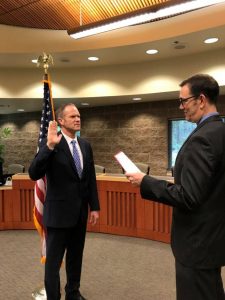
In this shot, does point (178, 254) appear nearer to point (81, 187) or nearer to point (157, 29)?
point (81, 187)

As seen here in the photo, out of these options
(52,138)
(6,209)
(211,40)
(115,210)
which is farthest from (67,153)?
(211,40)

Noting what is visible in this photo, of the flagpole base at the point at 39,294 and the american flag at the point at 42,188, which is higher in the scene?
the american flag at the point at 42,188

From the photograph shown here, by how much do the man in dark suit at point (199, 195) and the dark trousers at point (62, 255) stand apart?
108 cm

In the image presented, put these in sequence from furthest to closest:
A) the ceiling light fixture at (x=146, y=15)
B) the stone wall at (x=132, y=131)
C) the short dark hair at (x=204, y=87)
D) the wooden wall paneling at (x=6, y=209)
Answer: the stone wall at (x=132, y=131)
the wooden wall paneling at (x=6, y=209)
the ceiling light fixture at (x=146, y=15)
the short dark hair at (x=204, y=87)

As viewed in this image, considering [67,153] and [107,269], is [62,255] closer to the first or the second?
[67,153]

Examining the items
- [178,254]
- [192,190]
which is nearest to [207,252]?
[178,254]

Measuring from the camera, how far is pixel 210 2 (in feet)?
10.2

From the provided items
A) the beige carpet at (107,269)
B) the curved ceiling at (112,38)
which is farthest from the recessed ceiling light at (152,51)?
the beige carpet at (107,269)

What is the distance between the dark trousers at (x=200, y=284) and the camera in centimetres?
133

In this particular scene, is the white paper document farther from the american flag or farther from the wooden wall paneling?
the wooden wall paneling

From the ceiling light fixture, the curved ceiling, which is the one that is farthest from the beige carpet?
the curved ceiling

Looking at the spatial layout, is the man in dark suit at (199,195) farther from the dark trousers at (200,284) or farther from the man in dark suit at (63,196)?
the man in dark suit at (63,196)

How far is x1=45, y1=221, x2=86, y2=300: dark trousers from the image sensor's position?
2.23m

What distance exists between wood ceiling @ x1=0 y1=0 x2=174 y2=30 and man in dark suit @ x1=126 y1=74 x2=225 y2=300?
10.4ft
